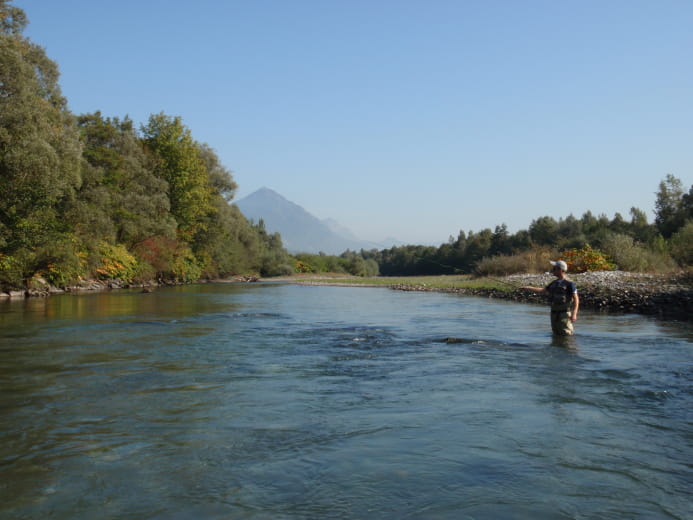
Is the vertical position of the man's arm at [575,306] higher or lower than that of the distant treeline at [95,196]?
lower

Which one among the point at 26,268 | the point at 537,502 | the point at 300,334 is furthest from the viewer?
the point at 26,268

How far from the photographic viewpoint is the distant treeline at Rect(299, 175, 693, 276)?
111ft

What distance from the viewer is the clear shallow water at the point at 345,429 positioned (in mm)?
4488

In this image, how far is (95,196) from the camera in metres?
36.4

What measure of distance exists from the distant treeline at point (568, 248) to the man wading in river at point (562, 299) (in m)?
20.4

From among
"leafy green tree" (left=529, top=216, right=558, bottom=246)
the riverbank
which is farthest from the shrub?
"leafy green tree" (left=529, top=216, right=558, bottom=246)

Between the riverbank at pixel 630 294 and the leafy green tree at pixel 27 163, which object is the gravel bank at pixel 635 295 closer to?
the riverbank at pixel 630 294

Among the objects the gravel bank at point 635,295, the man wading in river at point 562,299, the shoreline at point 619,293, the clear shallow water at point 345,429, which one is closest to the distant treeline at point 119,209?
the shoreline at point 619,293

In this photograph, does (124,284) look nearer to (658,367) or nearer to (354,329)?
(354,329)

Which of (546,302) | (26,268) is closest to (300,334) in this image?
(546,302)

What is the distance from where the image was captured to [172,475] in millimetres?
4953

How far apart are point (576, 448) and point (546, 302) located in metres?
21.8

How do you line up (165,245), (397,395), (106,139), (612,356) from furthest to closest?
(165,245) → (106,139) → (612,356) → (397,395)

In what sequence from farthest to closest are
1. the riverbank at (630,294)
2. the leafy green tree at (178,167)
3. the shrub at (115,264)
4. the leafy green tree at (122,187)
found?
1. the leafy green tree at (178,167)
2. the shrub at (115,264)
3. the leafy green tree at (122,187)
4. the riverbank at (630,294)
